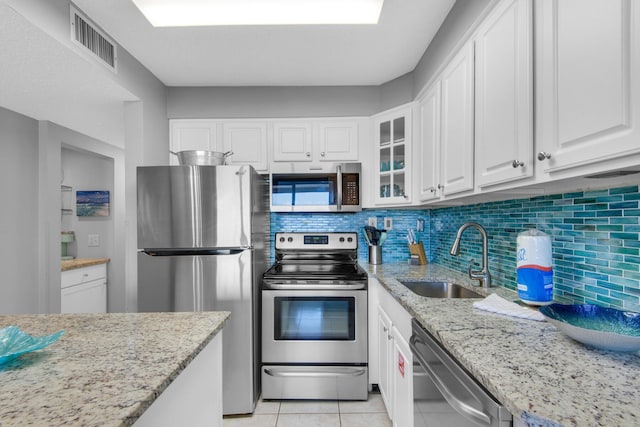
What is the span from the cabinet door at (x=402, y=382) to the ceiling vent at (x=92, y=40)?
2.33 metres

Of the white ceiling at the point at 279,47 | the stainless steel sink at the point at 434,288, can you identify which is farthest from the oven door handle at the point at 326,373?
the white ceiling at the point at 279,47

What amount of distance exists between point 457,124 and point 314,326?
61.8 inches

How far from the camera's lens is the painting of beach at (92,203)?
3.79 meters

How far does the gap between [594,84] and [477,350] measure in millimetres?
762

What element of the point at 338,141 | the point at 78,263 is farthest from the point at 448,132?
the point at 78,263

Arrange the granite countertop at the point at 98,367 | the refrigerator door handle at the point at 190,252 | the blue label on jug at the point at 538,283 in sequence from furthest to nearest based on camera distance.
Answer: the refrigerator door handle at the point at 190,252 → the blue label on jug at the point at 538,283 → the granite countertop at the point at 98,367

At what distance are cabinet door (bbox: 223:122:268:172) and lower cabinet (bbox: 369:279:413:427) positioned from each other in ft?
Answer: 4.49

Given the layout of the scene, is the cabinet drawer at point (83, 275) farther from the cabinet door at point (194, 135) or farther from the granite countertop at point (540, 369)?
the granite countertop at point (540, 369)

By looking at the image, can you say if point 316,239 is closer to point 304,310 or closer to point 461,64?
point 304,310

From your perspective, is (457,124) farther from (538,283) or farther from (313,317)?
(313,317)

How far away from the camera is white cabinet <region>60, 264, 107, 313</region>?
3119 millimetres

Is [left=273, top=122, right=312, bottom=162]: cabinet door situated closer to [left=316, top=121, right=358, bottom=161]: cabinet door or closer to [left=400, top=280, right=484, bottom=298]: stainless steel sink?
[left=316, top=121, right=358, bottom=161]: cabinet door

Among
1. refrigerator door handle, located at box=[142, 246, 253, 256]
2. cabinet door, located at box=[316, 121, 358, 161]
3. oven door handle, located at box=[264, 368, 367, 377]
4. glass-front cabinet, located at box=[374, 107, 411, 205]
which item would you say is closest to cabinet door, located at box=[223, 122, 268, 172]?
cabinet door, located at box=[316, 121, 358, 161]

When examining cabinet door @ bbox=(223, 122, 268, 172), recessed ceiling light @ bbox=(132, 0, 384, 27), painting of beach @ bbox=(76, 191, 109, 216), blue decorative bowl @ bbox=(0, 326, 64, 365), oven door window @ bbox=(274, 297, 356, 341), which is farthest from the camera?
painting of beach @ bbox=(76, 191, 109, 216)
